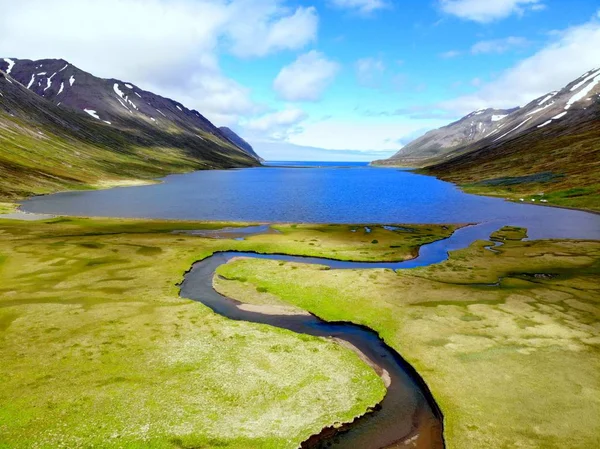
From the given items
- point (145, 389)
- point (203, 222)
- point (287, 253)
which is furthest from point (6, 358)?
point (203, 222)

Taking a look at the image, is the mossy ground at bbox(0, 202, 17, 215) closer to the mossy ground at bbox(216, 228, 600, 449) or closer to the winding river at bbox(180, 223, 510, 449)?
the winding river at bbox(180, 223, 510, 449)

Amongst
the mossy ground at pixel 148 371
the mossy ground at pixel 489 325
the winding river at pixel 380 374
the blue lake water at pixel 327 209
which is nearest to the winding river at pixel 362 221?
the winding river at pixel 380 374

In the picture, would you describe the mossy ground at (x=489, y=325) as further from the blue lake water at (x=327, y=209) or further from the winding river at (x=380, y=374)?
the blue lake water at (x=327, y=209)

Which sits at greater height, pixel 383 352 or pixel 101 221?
pixel 101 221

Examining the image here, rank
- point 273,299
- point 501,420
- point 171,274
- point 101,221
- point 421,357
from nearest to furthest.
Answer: point 501,420
point 421,357
point 273,299
point 171,274
point 101,221

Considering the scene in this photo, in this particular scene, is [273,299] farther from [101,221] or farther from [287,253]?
[101,221]

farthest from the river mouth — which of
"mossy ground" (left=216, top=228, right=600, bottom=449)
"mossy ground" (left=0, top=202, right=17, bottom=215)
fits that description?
"mossy ground" (left=0, top=202, right=17, bottom=215)
